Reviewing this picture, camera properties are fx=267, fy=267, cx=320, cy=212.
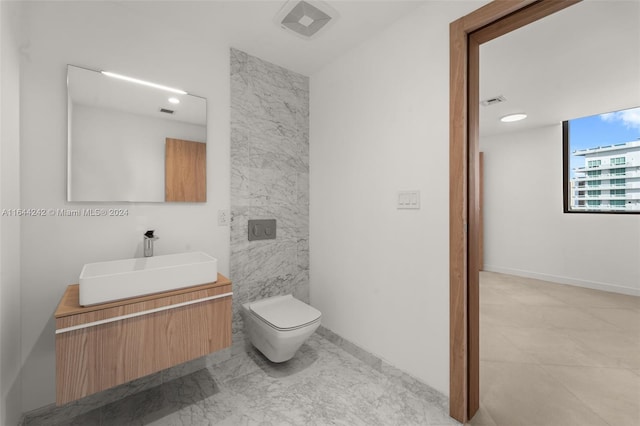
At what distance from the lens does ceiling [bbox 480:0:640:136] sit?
1.78 meters

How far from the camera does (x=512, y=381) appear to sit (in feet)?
5.83

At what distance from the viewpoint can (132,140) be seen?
5.60ft

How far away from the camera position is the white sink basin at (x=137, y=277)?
1200 millimetres

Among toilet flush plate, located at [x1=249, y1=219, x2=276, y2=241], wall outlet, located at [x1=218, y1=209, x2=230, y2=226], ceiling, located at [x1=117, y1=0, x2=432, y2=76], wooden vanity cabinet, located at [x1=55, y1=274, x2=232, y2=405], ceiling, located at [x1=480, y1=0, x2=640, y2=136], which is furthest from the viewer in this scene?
toilet flush plate, located at [x1=249, y1=219, x2=276, y2=241]

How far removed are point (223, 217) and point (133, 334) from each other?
98 cm

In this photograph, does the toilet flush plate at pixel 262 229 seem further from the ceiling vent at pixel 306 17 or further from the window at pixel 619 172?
the window at pixel 619 172

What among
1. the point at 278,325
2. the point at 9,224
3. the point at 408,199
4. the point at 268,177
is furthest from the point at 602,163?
the point at 9,224

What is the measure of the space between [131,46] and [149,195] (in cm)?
95

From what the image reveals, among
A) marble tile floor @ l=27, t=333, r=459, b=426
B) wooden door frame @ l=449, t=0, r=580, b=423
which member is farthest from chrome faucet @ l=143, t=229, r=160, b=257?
wooden door frame @ l=449, t=0, r=580, b=423

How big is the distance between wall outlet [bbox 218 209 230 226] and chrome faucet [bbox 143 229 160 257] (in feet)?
1.56

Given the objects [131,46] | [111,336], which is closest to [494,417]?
[111,336]

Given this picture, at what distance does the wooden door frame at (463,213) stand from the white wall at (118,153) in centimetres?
175

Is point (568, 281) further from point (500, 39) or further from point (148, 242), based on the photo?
point (148, 242)

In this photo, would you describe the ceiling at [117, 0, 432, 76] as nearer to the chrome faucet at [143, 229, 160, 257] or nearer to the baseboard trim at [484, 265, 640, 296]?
the chrome faucet at [143, 229, 160, 257]
